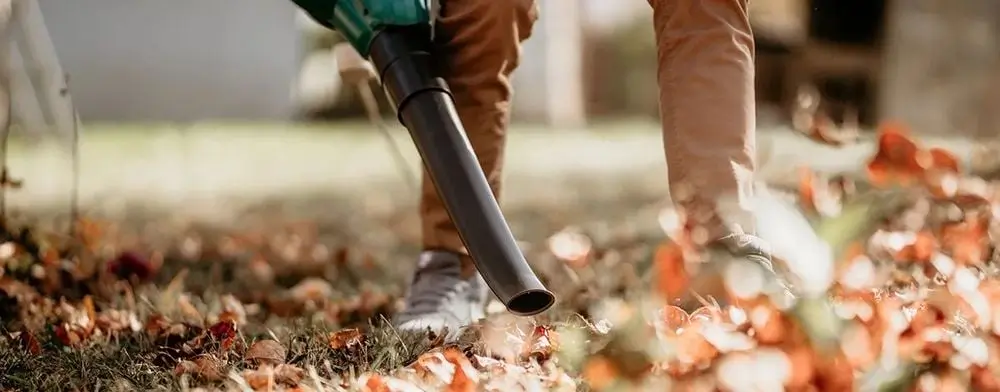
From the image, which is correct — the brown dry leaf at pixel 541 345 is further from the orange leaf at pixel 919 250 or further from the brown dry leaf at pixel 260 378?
the orange leaf at pixel 919 250

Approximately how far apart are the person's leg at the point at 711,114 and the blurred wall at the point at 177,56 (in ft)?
22.3

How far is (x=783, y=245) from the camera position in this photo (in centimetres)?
95

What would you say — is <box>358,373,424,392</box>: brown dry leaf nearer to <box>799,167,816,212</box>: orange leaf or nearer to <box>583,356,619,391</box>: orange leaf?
<box>583,356,619,391</box>: orange leaf

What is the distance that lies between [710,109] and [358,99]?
24.5 feet

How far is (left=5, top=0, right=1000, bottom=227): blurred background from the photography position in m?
4.29

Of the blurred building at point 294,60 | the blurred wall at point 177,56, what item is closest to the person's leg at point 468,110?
the blurred building at point 294,60

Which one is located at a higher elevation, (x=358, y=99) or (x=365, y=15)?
(x=365, y=15)

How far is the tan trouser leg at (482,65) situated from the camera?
153cm

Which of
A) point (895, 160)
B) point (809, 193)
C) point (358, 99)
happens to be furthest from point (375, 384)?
point (358, 99)

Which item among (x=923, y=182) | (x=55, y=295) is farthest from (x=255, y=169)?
(x=923, y=182)

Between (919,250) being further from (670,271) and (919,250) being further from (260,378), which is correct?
(260,378)

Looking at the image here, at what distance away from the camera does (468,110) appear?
1.59m

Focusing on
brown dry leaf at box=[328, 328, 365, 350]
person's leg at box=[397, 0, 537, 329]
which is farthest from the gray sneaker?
brown dry leaf at box=[328, 328, 365, 350]

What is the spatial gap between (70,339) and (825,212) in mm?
959
